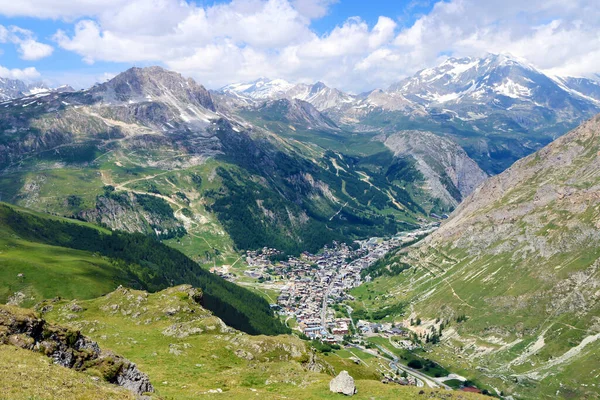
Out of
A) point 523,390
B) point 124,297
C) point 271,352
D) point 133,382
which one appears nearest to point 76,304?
point 124,297

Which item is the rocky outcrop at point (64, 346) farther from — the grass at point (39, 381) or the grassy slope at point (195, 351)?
the grassy slope at point (195, 351)

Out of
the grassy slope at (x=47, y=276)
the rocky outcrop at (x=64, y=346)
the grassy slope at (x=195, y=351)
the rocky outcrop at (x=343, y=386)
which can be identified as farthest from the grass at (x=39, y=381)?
the grassy slope at (x=47, y=276)

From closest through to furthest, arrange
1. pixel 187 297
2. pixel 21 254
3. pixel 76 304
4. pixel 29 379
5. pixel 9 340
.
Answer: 1. pixel 29 379
2. pixel 9 340
3. pixel 76 304
4. pixel 187 297
5. pixel 21 254

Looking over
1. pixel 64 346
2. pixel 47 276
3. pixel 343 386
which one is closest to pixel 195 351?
pixel 343 386

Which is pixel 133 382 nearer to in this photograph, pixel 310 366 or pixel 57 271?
pixel 310 366

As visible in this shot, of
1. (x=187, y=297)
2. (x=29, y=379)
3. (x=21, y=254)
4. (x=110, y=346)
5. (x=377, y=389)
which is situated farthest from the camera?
(x=21, y=254)

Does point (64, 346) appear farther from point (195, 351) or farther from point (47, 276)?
point (47, 276)

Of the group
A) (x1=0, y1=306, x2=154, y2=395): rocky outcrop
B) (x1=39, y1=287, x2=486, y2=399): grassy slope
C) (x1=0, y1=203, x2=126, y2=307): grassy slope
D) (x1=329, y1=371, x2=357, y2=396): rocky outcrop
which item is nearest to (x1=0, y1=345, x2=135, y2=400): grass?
(x1=0, y1=306, x2=154, y2=395): rocky outcrop
